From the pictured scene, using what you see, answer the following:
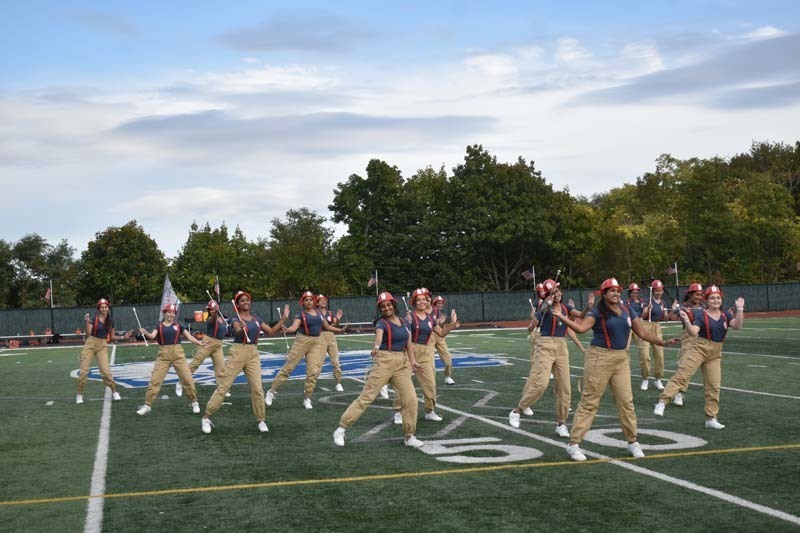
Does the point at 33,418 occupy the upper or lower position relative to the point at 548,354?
lower

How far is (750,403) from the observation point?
15430 mm

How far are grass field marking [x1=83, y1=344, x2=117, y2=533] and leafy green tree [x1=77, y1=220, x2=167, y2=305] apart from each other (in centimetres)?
5967

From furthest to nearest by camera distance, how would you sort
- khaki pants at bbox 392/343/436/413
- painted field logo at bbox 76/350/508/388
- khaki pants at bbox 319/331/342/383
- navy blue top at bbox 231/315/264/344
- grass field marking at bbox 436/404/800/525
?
1. painted field logo at bbox 76/350/508/388
2. khaki pants at bbox 319/331/342/383
3. khaki pants at bbox 392/343/436/413
4. navy blue top at bbox 231/315/264/344
5. grass field marking at bbox 436/404/800/525

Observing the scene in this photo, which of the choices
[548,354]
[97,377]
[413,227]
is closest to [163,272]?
[413,227]

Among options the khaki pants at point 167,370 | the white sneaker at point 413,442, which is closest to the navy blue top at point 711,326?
Result: the white sneaker at point 413,442

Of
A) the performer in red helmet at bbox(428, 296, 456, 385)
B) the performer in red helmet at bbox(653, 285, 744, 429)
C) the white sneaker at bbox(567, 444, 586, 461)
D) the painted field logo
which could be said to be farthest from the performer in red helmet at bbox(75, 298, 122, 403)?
the performer in red helmet at bbox(653, 285, 744, 429)

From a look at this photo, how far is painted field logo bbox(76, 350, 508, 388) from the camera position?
22.6m

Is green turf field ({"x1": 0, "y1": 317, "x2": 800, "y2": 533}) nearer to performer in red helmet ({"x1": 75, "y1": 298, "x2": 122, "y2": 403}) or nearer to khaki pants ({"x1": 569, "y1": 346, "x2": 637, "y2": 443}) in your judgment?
khaki pants ({"x1": 569, "y1": 346, "x2": 637, "y2": 443})

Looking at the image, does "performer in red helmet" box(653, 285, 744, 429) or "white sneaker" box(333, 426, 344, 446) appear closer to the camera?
"white sneaker" box(333, 426, 344, 446)

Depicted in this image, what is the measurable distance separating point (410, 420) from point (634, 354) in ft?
57.1

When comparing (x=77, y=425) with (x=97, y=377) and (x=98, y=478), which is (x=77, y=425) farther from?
(x=97, y=377)

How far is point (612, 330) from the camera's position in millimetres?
10594

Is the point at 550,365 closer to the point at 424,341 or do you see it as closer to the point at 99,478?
the point at 424,341

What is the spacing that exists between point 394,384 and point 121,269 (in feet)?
219
